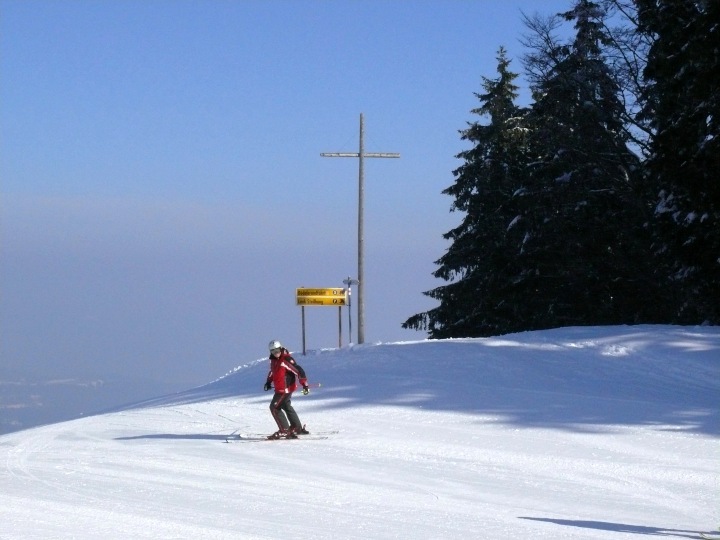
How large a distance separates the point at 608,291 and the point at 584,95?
771 cm

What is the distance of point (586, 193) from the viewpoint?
3928 cm

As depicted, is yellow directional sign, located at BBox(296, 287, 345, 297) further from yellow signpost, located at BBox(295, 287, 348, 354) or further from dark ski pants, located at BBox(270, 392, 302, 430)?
dark ski pants, located at BBox(270, 392, 302, 430)

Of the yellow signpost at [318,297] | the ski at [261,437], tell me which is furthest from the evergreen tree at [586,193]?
the ski at [261,437]

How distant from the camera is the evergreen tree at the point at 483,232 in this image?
1758 inches

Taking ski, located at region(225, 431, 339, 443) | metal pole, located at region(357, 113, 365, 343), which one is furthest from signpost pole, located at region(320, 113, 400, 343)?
ski, located at region(225, 431, 339, 443)

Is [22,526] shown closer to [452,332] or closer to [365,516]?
[365,516]

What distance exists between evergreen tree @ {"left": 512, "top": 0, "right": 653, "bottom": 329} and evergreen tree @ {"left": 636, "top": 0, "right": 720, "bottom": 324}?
16.8 ft

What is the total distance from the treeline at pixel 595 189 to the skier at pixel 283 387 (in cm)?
1551

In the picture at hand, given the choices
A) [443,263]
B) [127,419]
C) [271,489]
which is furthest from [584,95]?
[271,489]

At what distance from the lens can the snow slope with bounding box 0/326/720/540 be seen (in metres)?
11.3

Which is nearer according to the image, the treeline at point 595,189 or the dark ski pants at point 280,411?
the dark ski pants at point 280,411

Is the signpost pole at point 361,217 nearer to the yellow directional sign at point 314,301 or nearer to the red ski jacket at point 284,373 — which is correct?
the yellow directional sign at point 314,301

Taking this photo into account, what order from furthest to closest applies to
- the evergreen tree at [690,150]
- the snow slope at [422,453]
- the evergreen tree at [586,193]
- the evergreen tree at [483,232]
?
the evergreen tree at [483,232]
the evergreen tree at [586,193]
the evergreen tree at [690,150]
the snow slope at [422,453]

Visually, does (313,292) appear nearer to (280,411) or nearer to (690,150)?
(280,411)
